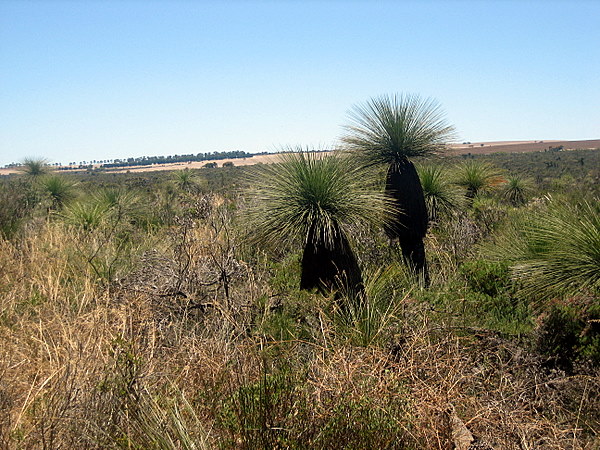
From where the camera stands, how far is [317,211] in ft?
18.8

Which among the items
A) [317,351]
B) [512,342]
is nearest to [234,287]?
[317,351]

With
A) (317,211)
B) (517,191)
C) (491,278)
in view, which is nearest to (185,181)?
(517,191)

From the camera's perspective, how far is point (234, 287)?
6629 millimetres

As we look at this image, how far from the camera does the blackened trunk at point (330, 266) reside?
19.6 ft

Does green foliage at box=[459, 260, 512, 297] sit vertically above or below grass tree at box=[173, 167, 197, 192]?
below

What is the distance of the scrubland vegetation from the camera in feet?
9.59

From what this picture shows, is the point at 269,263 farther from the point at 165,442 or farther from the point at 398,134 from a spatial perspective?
the point at 165,442

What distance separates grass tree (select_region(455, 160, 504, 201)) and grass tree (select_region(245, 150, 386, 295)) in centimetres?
798

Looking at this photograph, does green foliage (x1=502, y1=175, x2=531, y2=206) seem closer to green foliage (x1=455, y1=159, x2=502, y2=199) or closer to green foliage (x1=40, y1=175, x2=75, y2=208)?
green foliage (x1=455, y1=159, x2=502, y2=199)

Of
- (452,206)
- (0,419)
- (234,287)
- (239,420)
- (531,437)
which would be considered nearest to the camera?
(239,420)

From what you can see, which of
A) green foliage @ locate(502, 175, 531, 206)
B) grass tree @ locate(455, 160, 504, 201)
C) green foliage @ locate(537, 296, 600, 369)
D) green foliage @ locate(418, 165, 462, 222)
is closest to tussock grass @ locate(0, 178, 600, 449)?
green foliage @ locate(537, 296, 600, 369)

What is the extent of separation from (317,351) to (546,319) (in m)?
2.88

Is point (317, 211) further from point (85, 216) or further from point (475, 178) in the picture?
point (475, 178)

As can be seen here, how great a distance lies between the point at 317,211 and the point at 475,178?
8.90m
